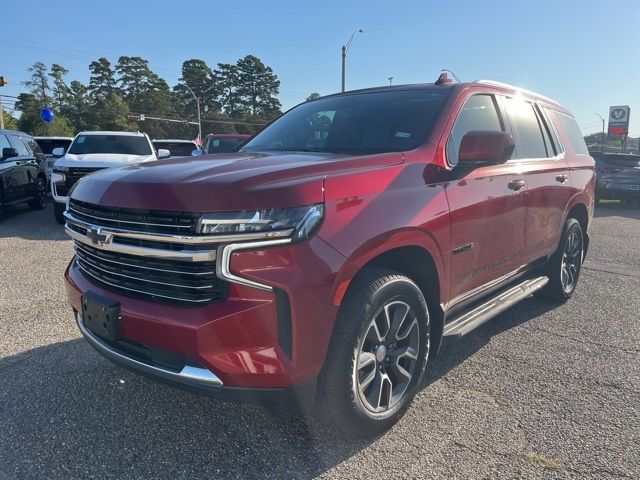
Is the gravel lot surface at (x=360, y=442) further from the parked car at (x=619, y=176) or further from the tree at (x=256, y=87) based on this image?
the tree at (x=256, y=87)

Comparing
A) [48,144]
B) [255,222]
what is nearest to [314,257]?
[255,222]

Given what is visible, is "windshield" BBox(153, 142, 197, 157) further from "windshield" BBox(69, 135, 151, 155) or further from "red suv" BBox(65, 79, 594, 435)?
"red suv" BBox(65, 79, 594, 435)

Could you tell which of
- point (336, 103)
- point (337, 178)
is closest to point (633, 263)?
point (336, 103)

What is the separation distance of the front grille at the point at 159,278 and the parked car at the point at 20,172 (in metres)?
8.97

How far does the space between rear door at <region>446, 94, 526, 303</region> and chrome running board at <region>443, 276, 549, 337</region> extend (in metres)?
0.15

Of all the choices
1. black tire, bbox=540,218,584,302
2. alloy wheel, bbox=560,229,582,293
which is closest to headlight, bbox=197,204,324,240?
black tire, bbox=540,218,584,302

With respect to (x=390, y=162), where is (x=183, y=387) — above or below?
below

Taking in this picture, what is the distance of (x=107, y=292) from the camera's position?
102 inches

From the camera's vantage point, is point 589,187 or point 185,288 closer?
point 185,288

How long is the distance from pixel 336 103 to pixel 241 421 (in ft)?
8.19

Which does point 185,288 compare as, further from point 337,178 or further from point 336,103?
point 336,103

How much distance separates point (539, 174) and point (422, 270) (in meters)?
1.89

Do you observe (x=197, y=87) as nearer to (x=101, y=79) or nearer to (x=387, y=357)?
(x=101, y=79)

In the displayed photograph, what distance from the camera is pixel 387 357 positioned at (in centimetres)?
277
